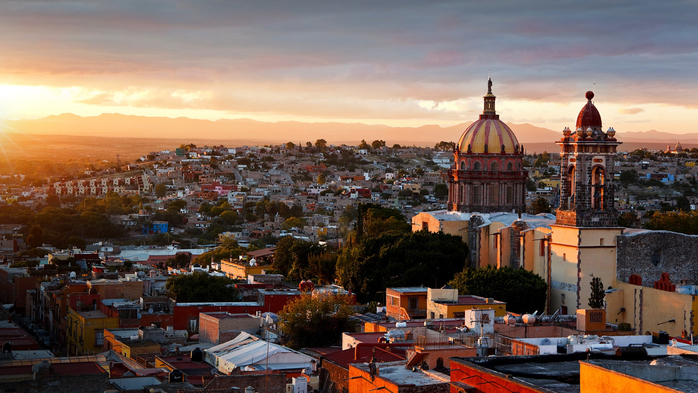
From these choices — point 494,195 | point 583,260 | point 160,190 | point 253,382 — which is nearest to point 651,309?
point 583,260

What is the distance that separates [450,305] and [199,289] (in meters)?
14.6

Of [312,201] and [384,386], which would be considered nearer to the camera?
[384,386]

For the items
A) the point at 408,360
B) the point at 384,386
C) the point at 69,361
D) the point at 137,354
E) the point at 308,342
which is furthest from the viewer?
the point at 308,342

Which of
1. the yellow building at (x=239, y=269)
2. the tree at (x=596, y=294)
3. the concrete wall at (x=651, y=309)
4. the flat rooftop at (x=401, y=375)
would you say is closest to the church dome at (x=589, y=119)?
the tree at (x=596, y=294)

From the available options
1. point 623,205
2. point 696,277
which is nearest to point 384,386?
point 696,277

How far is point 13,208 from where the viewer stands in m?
128

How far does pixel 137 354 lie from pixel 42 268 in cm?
2976

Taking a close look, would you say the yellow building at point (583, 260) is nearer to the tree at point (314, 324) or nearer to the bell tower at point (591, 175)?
the bell tower at point (591, 175)

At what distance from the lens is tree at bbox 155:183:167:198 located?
6620 inches

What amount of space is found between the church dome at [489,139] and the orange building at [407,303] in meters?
15.1

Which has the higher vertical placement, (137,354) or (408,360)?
(408,360)

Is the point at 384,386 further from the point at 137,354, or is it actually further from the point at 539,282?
the point at 539,282

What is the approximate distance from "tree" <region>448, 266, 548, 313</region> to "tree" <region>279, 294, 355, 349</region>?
7894 mm

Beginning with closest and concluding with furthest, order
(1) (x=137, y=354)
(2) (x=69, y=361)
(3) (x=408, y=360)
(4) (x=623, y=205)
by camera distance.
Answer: (3) (x=408, y=360) → (2) (x=69, y=361) → (1) (x=137, y=354) → (4) (x=623, y=205)
